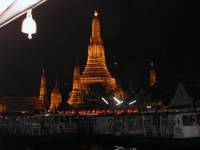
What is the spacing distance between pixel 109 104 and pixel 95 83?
54.1 feet

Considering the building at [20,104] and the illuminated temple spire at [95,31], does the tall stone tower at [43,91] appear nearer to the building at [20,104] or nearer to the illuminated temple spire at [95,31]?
the building at [20,104]

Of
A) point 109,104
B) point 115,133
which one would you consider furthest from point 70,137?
point 109,104

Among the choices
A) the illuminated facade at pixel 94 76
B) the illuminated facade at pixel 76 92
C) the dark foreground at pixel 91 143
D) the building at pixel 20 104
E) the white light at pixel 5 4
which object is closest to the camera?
the white light at pixel 5 4

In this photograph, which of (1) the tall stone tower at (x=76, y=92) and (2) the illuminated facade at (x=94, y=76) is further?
(1) the tall stone tower at (x=76, y=92)

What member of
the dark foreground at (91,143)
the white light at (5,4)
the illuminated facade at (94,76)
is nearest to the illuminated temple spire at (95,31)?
the illuminated facade at (94,76)

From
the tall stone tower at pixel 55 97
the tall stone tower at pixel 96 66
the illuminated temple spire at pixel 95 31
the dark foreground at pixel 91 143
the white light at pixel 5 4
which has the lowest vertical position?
the dark foreground at pixel 91 143

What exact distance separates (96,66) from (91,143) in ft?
114

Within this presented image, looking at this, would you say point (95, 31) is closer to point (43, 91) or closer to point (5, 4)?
point (43, 91)

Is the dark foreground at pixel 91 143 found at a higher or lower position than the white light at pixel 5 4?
lower

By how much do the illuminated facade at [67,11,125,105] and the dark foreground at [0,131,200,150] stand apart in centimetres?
2551

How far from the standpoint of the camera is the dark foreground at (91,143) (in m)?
17.8

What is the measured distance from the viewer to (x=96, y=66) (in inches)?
2227

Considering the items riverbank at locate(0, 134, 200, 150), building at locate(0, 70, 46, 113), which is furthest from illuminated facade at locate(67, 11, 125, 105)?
riverbank at locate(0, 134, 200, 150)

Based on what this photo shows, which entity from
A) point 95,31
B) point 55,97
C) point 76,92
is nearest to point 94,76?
point 76,92
